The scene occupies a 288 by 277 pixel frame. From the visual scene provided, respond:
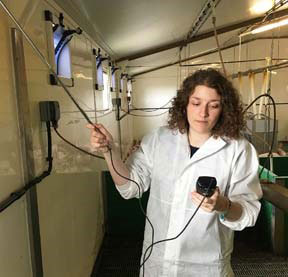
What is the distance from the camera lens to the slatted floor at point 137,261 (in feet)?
6.82

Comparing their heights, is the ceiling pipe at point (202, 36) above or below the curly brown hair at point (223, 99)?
above

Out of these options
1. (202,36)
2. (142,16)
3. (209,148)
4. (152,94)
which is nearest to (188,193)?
(209,148)

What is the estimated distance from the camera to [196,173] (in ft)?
3.38

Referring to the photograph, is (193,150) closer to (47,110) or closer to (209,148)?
(209,148)

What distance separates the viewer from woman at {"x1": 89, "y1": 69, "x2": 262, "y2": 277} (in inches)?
39.6

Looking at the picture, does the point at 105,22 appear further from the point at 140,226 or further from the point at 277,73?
the point at 277,73

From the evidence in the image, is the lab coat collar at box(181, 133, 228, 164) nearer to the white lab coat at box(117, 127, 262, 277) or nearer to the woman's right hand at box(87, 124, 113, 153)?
the white lab coat at box(117, 127, 262, 277)

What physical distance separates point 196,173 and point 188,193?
0.27ft

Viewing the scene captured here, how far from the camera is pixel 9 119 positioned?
854 mm

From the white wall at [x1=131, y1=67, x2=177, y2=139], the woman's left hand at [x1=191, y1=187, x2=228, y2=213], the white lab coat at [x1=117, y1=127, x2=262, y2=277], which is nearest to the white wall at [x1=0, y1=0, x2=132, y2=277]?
the white lab coat at [x1=117, y1=127, x2=262, y2=277]

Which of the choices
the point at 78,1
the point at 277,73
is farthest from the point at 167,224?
the point at 277,73

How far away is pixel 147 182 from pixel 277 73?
621cm

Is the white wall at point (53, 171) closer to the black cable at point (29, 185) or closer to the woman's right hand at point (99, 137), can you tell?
the black cable at point (29, 185)

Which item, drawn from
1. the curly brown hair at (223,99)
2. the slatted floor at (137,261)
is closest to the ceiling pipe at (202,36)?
the slatted floor at (137,261)
